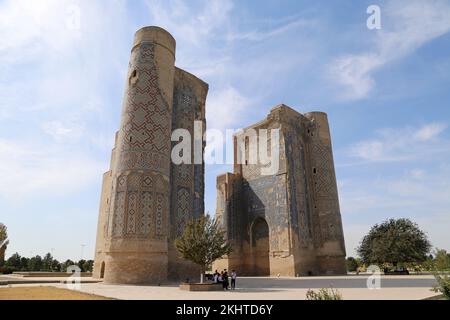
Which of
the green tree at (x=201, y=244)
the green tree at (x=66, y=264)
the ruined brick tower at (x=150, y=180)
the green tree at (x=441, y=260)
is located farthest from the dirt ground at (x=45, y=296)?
the green tree at (x=66, y=264)

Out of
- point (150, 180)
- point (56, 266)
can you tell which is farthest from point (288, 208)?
point (56, 266)

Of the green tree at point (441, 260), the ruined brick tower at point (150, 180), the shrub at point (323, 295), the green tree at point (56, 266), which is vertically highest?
the ruined brick tower at point (150, 180)

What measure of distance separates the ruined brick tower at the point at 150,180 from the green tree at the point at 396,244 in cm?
1837

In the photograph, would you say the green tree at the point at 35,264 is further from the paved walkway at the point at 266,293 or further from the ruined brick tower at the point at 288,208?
the paved walkway at the point at 266,293

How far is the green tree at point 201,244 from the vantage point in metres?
13.3

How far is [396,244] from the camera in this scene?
2834cm

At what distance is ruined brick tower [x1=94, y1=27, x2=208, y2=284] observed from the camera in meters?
15.7

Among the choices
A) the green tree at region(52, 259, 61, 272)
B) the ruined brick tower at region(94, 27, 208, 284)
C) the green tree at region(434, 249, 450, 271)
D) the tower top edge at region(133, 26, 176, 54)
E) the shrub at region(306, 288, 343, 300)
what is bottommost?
the green tree at region(52, 259, 61, 272)

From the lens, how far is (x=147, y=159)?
17.1m

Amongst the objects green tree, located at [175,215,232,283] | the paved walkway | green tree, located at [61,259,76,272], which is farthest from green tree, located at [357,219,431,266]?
green tree, located at [61,259,76,272]

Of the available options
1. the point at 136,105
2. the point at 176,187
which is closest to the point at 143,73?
the point at 136,105

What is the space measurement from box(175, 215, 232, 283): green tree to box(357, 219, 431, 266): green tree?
21.0 m

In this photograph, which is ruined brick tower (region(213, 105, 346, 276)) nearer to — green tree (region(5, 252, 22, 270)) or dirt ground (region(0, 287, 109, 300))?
dirt ground (region(0, 287, 109, 300))
